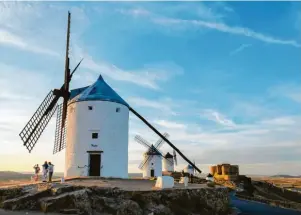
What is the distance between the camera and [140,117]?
96.8ft

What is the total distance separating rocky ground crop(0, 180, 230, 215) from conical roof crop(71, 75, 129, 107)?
9437 mm

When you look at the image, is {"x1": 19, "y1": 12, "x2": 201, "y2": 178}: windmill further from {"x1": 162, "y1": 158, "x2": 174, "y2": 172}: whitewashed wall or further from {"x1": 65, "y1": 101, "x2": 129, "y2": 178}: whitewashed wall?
{"x1": 162, "y1": 158, "x2": 174, "y2": 172}: whitewashed wall

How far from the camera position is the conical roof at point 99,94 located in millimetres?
24339

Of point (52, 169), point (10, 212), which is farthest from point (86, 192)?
point (52, 169)

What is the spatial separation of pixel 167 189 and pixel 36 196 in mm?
6459

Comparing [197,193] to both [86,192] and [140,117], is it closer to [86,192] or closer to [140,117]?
[86,192]

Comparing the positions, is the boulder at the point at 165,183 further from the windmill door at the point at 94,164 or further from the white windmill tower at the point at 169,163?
the white windmill tower at the point at 169,163

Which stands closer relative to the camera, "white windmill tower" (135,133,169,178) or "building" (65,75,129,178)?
"building" (65,75,129,178)

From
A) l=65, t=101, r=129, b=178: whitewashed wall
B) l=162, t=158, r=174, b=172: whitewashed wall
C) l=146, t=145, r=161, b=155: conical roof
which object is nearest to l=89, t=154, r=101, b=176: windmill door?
l=65, t=101, r=129, b=178: whitewashed wall

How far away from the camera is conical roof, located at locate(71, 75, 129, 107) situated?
24339 millimetres

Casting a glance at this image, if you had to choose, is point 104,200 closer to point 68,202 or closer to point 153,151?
point 68,202

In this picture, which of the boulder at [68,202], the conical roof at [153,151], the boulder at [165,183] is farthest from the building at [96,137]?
the conical roof at [153,151]

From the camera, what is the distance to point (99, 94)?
2477cm

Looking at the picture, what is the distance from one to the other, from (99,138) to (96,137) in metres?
0.26
